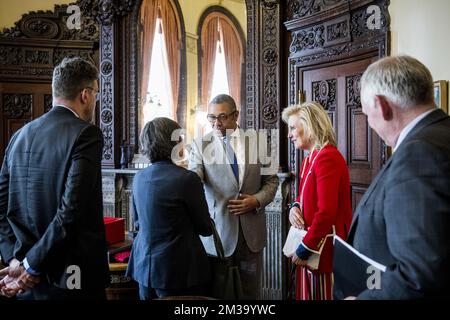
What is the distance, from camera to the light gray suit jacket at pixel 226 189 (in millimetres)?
2574

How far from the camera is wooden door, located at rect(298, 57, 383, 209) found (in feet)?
12.5

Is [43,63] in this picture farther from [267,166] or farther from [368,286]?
[368,286]

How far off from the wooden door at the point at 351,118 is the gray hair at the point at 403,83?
101 inches

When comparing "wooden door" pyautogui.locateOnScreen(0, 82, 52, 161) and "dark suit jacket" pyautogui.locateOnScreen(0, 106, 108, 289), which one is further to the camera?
"wooden door" pyautogui.locateOnScreen(0, 82, 52, 161)

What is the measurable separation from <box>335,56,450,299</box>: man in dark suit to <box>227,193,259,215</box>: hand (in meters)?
1.23

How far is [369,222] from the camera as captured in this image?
3.96ft

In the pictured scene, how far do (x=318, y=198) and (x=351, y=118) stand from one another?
6.25ft

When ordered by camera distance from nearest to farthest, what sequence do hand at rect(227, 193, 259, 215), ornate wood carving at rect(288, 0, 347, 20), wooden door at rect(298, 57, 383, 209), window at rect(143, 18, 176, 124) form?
1. hand at rect(227, 193, 259, 215)
2. wooden door at rect(298, 57, 383, 209)
3. ornate wood carving at rect(288, 0, 347, 20)
4. window at rect(143, 18, 176, 124)

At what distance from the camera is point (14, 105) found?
543 cm

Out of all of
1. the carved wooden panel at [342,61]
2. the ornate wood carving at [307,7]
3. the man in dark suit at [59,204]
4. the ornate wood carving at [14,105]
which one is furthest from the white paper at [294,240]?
the ornate wood carving at [14,105]
